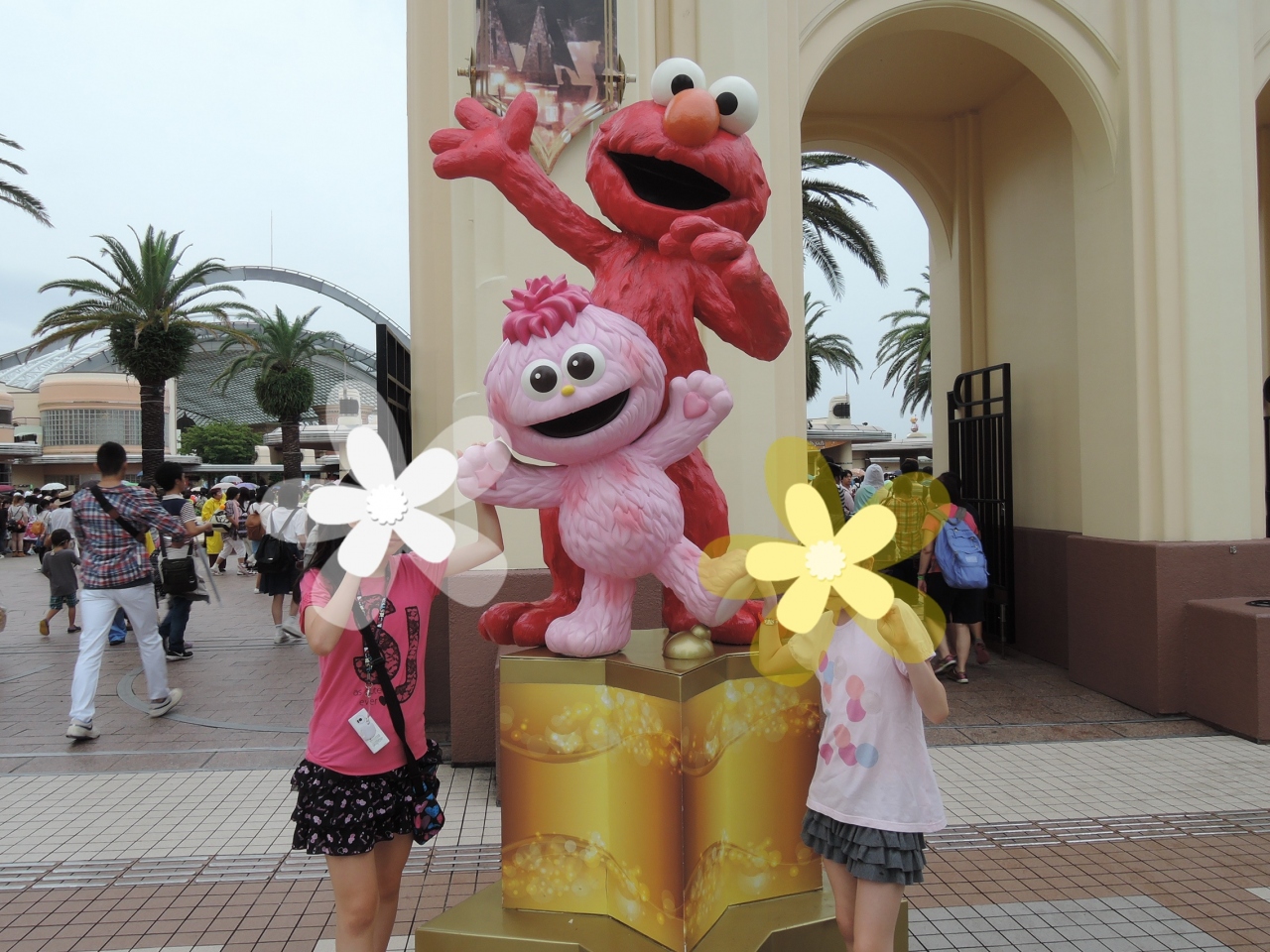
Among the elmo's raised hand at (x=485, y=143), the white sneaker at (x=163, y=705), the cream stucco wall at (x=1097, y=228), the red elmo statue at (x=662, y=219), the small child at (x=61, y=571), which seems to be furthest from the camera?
the small child at (x=61, y=571)

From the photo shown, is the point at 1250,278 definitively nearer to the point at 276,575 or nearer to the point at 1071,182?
the point at 1071,182

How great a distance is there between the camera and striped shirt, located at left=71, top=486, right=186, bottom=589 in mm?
5305

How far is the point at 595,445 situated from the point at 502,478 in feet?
1.03

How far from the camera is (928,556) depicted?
6539mm

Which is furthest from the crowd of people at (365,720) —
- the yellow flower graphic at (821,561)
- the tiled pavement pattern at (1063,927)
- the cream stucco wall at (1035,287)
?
the cream stucco wall at (1035,287)

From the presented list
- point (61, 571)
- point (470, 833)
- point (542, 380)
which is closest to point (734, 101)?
point (542, 380)

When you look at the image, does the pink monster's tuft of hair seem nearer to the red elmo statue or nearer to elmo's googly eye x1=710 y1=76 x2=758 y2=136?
the red elmo statue

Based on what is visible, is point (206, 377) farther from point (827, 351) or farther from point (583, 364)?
point (583, 364)

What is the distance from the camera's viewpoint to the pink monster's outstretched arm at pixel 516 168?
8.51 ft

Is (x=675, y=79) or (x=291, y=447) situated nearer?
(x=675, y=79)

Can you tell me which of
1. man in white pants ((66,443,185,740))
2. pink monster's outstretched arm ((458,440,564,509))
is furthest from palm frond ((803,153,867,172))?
pink monster's outstretched arm ((458,440,564,509))

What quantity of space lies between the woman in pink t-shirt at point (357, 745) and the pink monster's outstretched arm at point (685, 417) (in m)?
0.75

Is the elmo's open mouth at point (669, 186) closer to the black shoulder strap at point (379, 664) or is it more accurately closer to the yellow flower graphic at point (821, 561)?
the yellow flower graphic at point (821, 561)

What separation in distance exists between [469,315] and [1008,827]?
12.6 ft
